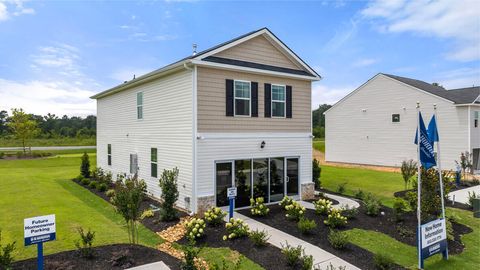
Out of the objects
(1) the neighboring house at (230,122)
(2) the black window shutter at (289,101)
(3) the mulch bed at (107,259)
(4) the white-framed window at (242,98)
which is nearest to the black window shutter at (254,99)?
(1) the neighboring house at (230,122)

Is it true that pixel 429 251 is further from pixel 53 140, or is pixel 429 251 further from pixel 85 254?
pixel 53 140

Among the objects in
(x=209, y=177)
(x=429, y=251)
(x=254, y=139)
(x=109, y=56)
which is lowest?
(x=429, y=251)

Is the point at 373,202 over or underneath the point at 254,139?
underneath

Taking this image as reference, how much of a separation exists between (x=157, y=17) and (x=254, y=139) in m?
8.18

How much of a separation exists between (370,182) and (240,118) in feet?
39.3

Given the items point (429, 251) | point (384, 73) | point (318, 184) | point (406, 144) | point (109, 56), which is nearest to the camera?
point (429, 251)

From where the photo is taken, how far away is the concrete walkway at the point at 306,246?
696cm

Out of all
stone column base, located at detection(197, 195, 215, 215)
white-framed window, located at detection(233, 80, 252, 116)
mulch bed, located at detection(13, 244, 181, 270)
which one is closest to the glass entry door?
white-framed window, located at detection(233, 80, 252, 116)

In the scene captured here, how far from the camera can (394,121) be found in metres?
26.4

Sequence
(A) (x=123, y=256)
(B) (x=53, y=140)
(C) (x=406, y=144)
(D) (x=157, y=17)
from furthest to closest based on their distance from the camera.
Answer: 1. (B) (x=53, y=140)
2. (C) (x=406, y=144)
3. (D) (x=157, y=17)
4. (A) (x=123, y=256)

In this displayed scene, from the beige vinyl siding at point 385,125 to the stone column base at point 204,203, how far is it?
21.0 metres

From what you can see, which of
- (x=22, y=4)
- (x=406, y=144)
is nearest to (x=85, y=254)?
(x=22, y=4)

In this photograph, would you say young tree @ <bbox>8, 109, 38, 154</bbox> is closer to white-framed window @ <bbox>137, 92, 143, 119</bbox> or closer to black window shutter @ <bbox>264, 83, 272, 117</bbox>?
white-framed window @ <bbox>137, 92, 143, 119</bbox>

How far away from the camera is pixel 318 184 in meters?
16.3
